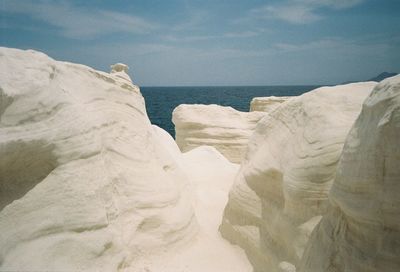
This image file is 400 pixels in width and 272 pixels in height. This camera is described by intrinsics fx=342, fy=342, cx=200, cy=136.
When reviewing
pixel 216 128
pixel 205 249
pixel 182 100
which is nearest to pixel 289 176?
pixel 205 249

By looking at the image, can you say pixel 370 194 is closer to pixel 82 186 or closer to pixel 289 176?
pixel 289 176

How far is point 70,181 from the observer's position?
2.95 m

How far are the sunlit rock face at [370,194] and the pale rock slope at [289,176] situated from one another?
46 cm

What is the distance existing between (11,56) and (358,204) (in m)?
3.11

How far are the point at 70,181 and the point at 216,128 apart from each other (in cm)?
883

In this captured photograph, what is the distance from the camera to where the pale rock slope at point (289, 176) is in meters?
2.69

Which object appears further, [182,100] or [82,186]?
[182,100]

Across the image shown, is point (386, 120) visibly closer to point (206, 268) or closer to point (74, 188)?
point (206, 268)

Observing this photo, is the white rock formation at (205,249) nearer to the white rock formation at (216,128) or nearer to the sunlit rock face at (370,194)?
the sunlit rock face at (370,194)

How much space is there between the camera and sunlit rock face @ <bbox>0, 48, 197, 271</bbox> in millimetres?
2715

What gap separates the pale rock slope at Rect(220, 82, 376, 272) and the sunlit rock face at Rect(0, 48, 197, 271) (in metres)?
0.71

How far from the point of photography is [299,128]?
321 centimetres

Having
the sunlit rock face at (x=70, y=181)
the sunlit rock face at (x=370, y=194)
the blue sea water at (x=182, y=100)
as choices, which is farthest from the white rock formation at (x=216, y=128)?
the blue sea water at (x=182, y=100)

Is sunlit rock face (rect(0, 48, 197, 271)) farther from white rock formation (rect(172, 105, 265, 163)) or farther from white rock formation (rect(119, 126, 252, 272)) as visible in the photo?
white rock formation (rect(172, 105, 265, 163))
